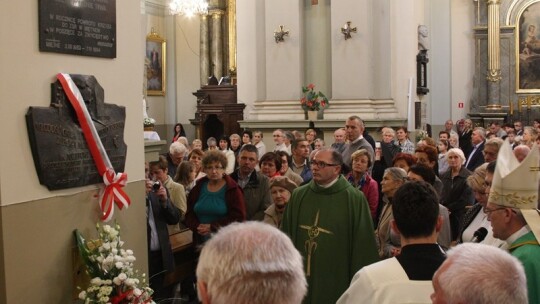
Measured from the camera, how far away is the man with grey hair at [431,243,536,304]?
2162 mm

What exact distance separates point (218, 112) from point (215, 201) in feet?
39.3

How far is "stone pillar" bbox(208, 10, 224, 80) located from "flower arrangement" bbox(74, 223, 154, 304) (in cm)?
1771

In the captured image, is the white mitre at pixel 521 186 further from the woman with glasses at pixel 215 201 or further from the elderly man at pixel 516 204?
the woman with glasses at pixel 215 201

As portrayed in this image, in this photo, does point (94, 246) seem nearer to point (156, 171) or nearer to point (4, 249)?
point (4, 249)

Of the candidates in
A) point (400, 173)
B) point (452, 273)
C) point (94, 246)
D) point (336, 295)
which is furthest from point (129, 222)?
point (452, 273)

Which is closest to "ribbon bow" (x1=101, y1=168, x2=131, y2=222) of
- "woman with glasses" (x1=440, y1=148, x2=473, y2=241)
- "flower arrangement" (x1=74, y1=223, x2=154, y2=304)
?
"flower arrangement" (x1=74, y1=223, x2=154, y2=304)

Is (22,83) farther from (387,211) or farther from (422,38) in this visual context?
(422,38)

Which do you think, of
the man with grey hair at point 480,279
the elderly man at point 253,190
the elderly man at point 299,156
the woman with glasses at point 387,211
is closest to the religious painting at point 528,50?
the elderly man at point 299,156

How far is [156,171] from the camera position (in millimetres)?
6914

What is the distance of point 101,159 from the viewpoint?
4.58 metres

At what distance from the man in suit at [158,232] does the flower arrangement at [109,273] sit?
1.53 m

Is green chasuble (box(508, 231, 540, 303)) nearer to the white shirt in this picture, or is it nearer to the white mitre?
the white mitre

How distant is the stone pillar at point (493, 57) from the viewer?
71.5 ft

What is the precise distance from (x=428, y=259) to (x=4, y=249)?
2.29 meters
